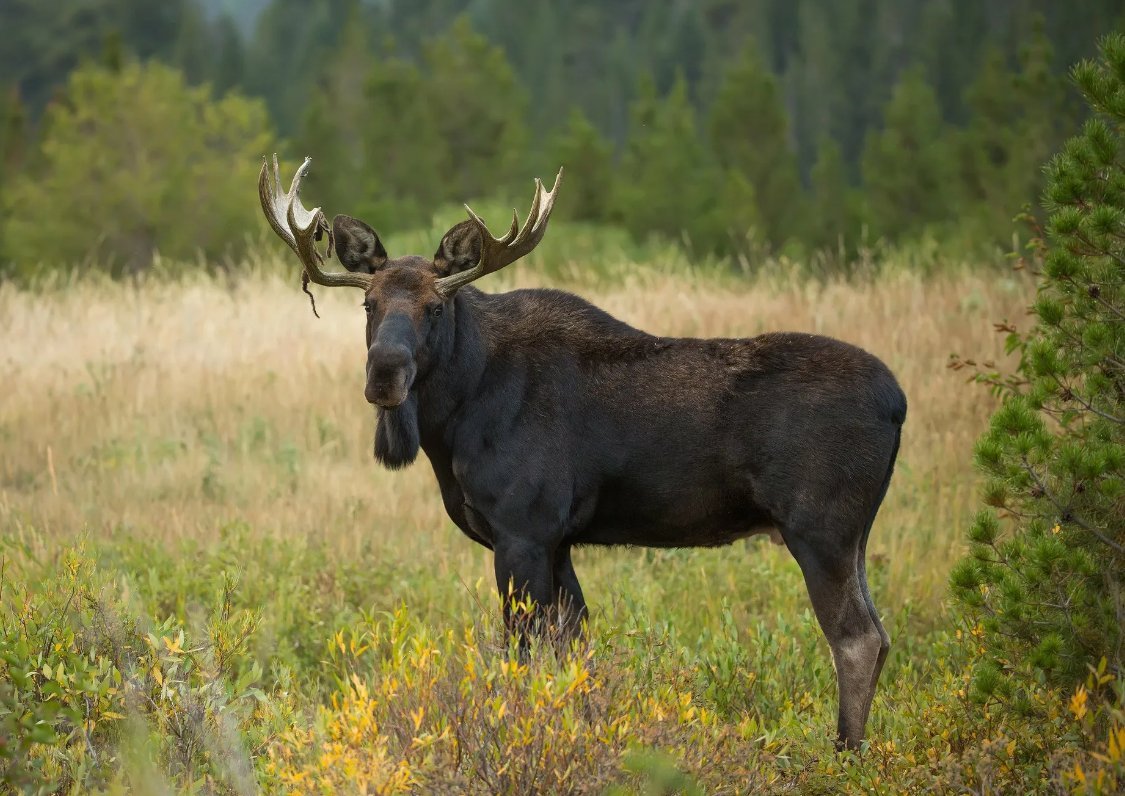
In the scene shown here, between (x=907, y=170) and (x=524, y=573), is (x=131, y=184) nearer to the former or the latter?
(x=907, y=170)

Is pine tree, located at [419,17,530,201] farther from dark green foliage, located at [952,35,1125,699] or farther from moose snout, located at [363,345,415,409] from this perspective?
dark green foliage, located at [952,35,1125,699]

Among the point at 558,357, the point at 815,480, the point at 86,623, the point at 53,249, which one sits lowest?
the point at 53,249

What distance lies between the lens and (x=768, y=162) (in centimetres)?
3400

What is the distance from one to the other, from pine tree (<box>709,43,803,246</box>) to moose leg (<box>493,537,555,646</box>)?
2859 centimetres

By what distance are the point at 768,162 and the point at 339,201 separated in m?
11.0

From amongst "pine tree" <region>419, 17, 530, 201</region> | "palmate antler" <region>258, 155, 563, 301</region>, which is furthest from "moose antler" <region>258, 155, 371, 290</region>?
"pine tree" <region>419, 17, 530, 201</region>

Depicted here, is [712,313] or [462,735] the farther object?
[712,313]

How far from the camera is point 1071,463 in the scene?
196 inches

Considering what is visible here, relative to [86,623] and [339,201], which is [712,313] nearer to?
[86,623]

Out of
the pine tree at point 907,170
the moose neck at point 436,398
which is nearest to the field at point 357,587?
the moose neck at point 436,398

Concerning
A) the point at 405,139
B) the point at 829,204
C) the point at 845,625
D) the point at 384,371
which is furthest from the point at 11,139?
the point at 845,625

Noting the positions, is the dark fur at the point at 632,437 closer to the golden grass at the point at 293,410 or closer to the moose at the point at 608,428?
the moose at the point at 608,428

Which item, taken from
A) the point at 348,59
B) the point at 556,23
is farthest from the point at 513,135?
the point at 556,23

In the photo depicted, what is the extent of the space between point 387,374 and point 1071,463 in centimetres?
273
